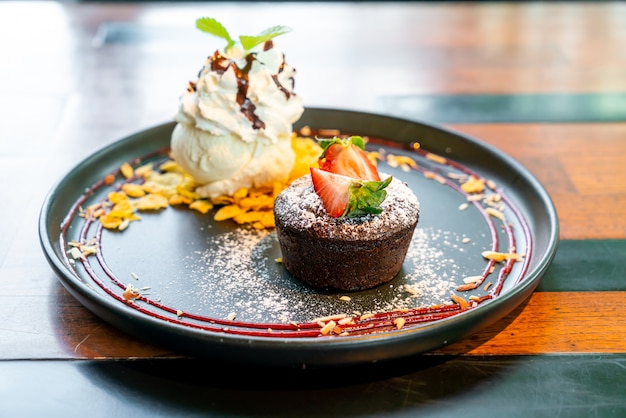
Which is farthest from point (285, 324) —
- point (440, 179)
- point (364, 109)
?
point (364, 109)

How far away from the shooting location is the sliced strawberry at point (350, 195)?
1866 millimetres

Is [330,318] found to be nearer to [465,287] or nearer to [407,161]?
[465,287]

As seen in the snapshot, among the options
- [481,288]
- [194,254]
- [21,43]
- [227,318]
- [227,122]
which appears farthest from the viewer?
[21,43]

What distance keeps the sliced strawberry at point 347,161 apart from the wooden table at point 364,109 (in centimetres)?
46

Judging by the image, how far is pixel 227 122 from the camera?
2.27 metres

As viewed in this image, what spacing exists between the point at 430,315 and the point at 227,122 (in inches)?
32.6

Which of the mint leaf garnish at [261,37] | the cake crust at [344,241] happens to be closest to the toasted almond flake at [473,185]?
the cake crust at [344,241]

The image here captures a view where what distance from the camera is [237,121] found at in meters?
2.28

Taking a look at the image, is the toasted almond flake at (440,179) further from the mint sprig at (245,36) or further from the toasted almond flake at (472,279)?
the mint sprig at (245,36)

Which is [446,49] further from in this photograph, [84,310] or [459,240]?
[84,310]

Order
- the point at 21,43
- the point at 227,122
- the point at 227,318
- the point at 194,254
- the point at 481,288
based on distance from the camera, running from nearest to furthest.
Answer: the point at 227,318 → the point at 481,288 → the point at 194,254 → the point at 227,122 → the point at 21,43

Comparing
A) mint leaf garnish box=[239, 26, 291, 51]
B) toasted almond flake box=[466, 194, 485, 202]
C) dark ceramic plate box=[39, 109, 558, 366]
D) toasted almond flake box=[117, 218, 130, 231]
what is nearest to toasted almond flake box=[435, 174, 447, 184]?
dark ceramic plate box=[39, 109, 558, 366]

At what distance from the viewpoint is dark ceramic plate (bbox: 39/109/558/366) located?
1.62 meters

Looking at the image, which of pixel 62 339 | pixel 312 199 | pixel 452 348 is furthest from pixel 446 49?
pixel 62 339
